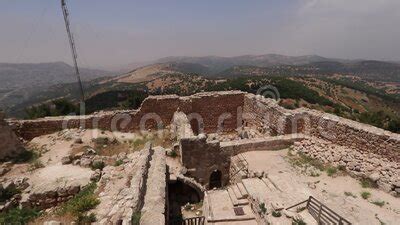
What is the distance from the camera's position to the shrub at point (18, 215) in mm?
7266

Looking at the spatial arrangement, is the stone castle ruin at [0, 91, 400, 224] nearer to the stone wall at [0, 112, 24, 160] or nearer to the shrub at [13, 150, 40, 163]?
the stone wall at [0, 112, 24, 160]

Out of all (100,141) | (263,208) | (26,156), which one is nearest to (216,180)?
(263,208)

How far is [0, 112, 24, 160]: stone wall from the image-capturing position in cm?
1235

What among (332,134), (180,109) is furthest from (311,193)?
(180,109)

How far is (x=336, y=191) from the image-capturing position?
32.1ft

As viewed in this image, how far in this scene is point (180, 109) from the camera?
16.7 meters

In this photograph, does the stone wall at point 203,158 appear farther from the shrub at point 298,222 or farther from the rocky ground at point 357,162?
the shrub at point 298,222

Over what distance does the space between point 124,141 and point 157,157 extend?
4770 mm

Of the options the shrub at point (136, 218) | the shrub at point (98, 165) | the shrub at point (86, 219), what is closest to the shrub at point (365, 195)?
the shrub at point (136, 218)

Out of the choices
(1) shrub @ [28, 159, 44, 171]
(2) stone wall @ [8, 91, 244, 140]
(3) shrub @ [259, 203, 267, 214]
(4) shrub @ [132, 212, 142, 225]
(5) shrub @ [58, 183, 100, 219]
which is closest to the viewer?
(4) shrub @ [132, 212, 142, 225]

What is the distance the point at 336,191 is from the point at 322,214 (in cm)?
253

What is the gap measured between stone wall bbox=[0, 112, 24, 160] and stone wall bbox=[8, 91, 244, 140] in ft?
6.81

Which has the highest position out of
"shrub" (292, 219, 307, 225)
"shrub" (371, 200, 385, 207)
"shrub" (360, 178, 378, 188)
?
"shrub" (292, 219, 307, 225)

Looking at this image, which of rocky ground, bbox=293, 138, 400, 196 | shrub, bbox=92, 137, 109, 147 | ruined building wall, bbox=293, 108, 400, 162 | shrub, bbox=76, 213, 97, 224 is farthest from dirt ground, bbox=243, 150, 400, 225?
shrub, bbox=92, 137, 109, 147
